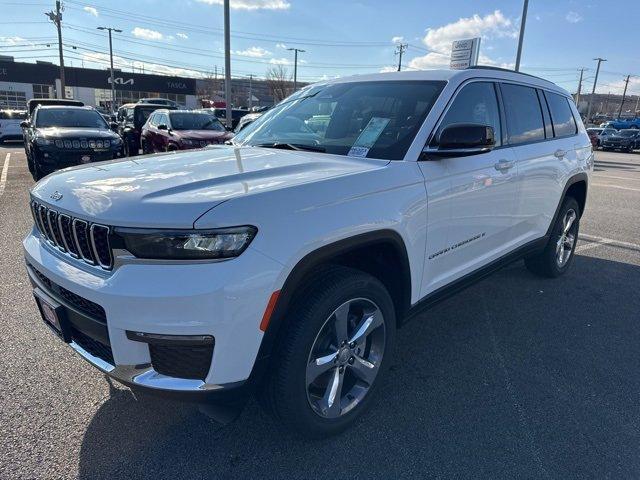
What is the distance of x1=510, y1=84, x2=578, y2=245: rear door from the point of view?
3.82 meters

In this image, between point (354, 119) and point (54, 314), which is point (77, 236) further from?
point (354, 119)

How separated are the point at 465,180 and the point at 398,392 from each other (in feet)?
4.62

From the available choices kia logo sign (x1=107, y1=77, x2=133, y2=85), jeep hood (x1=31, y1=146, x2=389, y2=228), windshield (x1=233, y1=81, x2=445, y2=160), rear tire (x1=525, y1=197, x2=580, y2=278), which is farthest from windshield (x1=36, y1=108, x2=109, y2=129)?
kia logo sign (x1=107, y1=77, x2=133, y2=85)

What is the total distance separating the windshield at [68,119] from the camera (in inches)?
421

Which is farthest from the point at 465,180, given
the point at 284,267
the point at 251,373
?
the point at 251,373

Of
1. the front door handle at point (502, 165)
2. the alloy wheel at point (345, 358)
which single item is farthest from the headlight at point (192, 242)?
the front door handle at point (502, 165)

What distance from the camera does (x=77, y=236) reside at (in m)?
2.16

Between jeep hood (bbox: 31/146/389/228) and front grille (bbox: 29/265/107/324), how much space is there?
0.36 meters

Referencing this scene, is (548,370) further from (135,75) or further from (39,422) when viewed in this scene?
(135,75)

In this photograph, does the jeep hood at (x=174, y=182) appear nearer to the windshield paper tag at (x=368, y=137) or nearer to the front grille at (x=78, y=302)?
the windshield paper tag at (x=368, y=137)

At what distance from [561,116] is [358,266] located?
3224mm

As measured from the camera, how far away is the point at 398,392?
2.98 m

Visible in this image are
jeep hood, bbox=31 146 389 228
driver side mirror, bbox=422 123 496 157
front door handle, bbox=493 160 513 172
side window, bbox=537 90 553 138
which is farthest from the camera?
side window, bbox=537 90 553 138

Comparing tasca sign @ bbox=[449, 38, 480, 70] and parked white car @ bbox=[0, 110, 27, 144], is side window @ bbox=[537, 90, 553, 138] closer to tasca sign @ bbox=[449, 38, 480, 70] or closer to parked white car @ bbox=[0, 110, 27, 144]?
tasca sign @ bbox=[449, 38, 480, 70]
